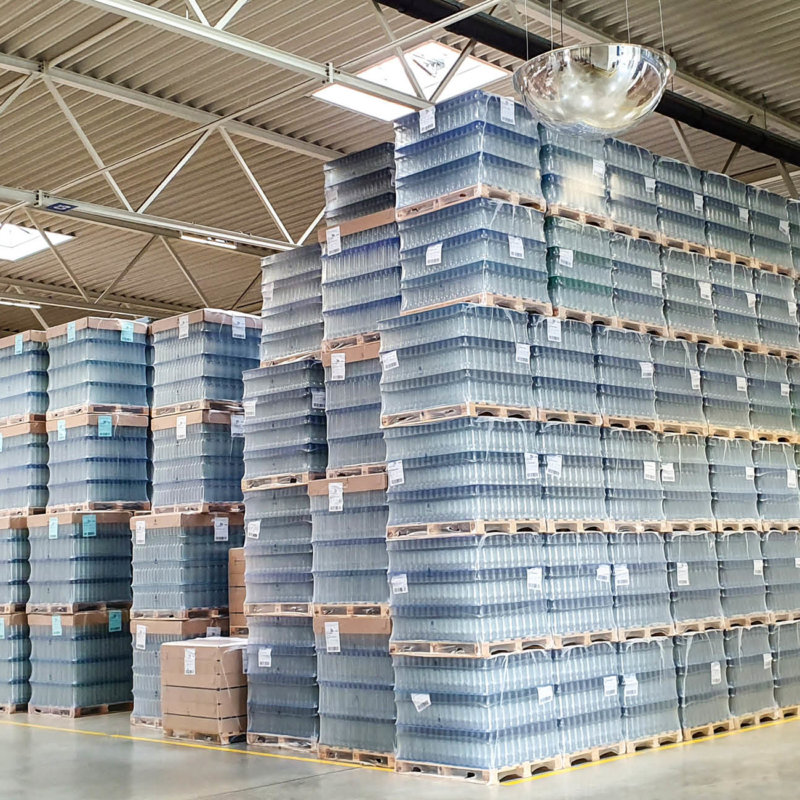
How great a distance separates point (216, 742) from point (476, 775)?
311 cm

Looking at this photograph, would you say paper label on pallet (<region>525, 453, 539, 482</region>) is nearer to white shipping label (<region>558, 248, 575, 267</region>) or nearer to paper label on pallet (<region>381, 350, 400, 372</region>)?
paper label on pallet (<region>381, 350, 400, 372</region>)

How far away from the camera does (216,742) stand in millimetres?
9844

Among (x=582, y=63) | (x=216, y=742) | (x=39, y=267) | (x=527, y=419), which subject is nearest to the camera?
(x=582, y=63)

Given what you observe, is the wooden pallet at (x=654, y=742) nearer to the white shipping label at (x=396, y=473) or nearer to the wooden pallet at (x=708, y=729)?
the wooden pallet at (x=708, y=729)

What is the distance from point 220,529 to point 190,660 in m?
1.74

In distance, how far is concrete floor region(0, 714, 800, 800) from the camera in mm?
7258

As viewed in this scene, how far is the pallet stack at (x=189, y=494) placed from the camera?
11.2 metres

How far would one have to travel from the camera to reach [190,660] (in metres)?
10.1

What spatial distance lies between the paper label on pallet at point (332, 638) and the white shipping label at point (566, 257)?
3.29 metres

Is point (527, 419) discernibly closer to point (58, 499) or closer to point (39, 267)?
point (58, 499)

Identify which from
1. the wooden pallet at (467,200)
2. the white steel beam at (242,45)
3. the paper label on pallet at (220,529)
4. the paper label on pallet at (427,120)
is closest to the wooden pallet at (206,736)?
the paper label on pallet at (220,529)

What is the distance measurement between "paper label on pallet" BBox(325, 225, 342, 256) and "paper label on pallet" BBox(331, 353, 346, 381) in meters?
0.90

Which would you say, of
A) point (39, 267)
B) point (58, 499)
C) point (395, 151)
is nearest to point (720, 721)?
point (395, 151)

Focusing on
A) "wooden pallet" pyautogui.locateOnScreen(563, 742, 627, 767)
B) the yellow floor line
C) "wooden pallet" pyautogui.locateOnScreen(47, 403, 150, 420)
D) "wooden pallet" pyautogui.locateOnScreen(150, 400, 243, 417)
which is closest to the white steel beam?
"wooden pallet" pyautogui.locateOnScreen(150, 400, 243, 417)
